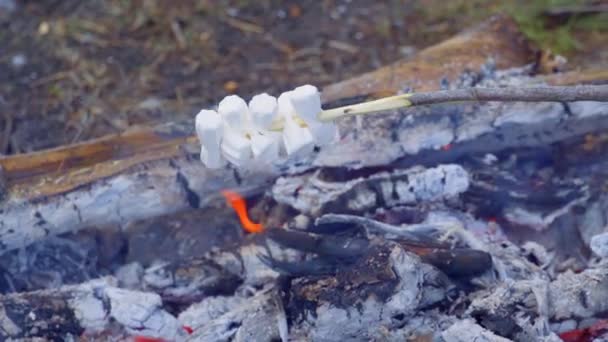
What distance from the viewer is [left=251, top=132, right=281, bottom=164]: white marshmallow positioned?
128cm

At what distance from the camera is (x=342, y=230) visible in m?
1.72

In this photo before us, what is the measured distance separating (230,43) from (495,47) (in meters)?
1.06

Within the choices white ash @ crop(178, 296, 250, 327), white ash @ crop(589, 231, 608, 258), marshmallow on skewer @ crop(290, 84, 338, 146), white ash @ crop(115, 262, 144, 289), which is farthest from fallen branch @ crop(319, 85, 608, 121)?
white ash @ crop(115, 262, 144, 289)

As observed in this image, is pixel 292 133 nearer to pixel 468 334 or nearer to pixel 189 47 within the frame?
pixel 468 334

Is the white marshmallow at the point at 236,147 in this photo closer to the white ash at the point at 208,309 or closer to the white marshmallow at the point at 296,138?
the white marshmallow at the point at 296,138

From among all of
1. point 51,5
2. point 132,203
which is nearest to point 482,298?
point 132,203

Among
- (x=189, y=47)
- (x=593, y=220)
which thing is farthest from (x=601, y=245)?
(x=189, y=47)

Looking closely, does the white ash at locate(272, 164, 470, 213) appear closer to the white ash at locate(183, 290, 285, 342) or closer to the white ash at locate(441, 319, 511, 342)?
the white ash at locate(183, 290, 285, 342)

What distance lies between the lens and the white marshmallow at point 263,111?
1264 mm

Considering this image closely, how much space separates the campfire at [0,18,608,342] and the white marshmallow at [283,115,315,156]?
9.5 inches

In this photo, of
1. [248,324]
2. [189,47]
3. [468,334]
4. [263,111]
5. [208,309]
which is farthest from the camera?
[189,47]

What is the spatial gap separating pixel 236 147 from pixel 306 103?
0.14 m

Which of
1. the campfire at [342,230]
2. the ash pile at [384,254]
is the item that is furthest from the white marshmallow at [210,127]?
the ash pile at [384,254]

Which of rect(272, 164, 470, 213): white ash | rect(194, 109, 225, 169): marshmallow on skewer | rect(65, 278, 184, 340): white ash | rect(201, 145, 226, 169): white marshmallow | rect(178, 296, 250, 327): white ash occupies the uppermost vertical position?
rect(194, 109, 225, 169): marshmallow on skewer
